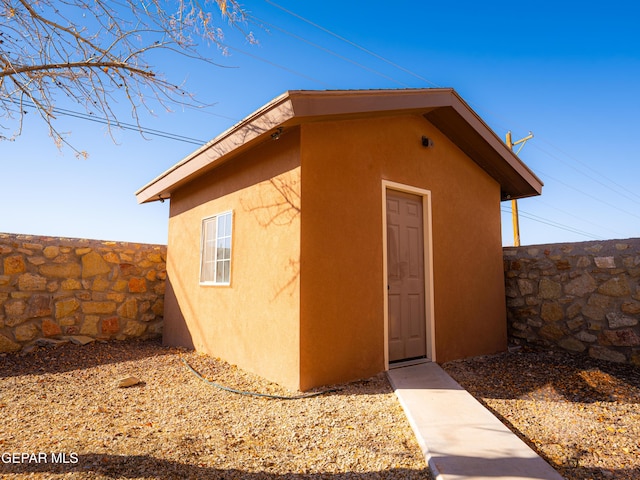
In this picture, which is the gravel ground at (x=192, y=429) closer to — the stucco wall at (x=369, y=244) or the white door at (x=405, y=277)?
the stucco wall at (x=369, y=244)

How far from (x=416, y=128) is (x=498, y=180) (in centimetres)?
248

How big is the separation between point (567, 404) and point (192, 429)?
150 inches

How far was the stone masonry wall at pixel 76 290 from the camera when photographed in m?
5.98

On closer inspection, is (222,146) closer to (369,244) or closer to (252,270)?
(252,270)

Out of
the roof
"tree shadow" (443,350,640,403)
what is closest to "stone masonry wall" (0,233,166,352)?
the roof

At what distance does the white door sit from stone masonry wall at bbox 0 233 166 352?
4859mm

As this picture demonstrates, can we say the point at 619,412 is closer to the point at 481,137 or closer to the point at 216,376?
the point at 481,137

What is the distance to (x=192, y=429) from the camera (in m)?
3.17

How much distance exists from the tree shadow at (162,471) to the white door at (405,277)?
2.59m

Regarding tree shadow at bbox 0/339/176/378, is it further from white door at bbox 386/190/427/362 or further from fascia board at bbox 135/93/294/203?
white door at bbox 386/190/427/362

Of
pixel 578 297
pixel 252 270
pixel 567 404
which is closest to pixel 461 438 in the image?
pixel 567 404

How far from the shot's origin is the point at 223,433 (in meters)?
3.09

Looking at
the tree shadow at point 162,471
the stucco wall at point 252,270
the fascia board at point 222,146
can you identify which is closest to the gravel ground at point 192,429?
the tree shadow at point 162,471

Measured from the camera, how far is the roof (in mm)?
3986
